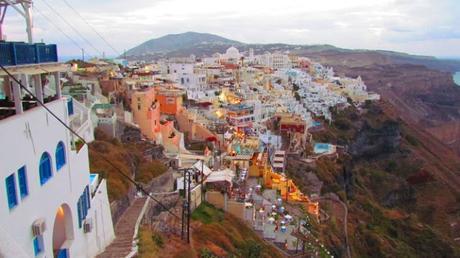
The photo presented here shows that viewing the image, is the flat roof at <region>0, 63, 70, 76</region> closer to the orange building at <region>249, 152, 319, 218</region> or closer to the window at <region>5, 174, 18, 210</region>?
the window at <region>5, 174, 18, 210</region>

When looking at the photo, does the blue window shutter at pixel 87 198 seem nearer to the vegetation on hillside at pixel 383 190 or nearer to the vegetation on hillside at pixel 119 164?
the vegetation on hillside at pixel 119 164

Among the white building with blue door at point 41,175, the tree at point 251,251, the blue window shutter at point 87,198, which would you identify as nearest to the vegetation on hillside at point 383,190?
the tree at point 251,251

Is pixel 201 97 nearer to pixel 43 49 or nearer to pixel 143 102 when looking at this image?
pixel 143 102

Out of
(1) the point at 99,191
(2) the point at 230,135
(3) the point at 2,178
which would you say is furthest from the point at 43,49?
(2) the point at 230,135

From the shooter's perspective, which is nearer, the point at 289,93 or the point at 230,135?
the point at 230,135

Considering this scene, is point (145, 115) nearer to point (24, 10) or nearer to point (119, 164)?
point (119, 164)

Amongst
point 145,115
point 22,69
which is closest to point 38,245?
point 22,69
